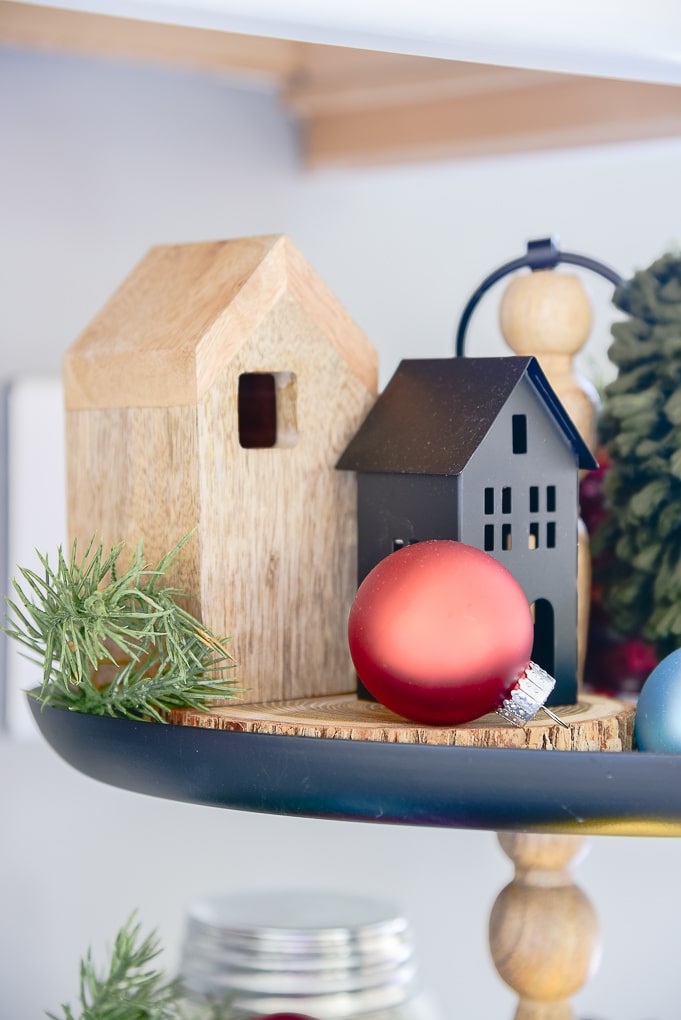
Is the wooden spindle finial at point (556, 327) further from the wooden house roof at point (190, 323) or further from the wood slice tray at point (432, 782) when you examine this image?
the wood slice tray at point (432, 782)

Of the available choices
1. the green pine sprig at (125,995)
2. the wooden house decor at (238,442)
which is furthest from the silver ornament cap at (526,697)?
the green pine sprig at (125,995)

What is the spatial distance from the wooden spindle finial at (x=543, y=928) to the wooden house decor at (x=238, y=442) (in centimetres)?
11

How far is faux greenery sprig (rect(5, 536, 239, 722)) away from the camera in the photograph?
462 millimetres

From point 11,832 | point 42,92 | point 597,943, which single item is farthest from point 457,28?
point 11,832

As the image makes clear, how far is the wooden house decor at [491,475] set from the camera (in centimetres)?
49

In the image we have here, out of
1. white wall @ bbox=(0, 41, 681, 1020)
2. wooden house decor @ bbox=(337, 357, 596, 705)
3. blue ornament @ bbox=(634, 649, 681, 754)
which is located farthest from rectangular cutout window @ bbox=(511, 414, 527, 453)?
white wall @ bbox=(0, 41, 681, 1020)

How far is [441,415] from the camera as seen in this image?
0.51 m

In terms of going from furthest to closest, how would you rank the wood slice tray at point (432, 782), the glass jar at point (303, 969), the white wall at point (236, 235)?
the white wall at point (236, 235)
the glass jar at point (303, 969)
the wood slice tray at point (432, 782)

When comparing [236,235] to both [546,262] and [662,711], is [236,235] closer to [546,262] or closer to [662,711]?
[546,262]

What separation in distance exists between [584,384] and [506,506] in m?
0.11

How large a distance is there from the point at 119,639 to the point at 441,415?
0.49 ft

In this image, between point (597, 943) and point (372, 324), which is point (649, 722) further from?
point (372, 324)

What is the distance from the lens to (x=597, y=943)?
56 centimetres

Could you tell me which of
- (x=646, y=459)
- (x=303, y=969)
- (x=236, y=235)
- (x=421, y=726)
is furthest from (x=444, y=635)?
(x=236, y=235)
